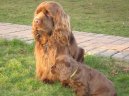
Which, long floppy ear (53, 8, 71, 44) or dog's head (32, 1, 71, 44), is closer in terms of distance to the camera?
dog's head (32, 1, 71, 44)

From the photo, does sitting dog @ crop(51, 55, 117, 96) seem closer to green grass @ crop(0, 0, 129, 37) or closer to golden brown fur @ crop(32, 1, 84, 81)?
golden brown fur @ crop(32, 1, 84, 81)

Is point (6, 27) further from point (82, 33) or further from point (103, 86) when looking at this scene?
point (103, 86)

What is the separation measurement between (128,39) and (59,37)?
13.4ft

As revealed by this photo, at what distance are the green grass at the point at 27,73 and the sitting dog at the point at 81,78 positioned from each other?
444 mm

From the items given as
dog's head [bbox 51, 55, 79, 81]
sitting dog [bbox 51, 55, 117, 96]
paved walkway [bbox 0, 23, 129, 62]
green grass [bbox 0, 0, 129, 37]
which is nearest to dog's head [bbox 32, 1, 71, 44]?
sitting dog [bbox 51, 55, 117, 96]

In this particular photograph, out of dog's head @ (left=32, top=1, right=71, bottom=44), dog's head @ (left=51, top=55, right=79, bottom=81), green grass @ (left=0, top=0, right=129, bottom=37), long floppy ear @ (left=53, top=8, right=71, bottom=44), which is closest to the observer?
dog's head @ (left=51, top=55, right=79, bottom=81)

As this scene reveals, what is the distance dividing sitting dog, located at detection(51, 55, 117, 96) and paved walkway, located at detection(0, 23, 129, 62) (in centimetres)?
221

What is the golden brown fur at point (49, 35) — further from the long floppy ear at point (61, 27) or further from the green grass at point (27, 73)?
the green grass at point (27, 73)

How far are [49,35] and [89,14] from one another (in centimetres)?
856

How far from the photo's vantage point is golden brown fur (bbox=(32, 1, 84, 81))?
503cm

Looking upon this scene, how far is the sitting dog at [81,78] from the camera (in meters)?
4.59

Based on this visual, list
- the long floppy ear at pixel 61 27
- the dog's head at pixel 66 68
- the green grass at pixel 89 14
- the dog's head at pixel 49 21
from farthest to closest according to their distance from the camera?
1. the green grass at pixel 89 14
2. the long floppy ear at pixel 61 27
3. the dog's head at pixel 49 21
4. the dog's head at pixel 66 68

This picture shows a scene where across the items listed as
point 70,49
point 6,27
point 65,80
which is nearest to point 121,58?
point 70,49

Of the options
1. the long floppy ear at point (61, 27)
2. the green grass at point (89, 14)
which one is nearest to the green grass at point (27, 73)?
the long floppy ear at point (61, 27)
